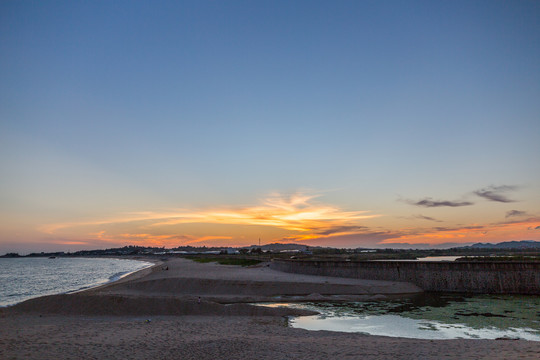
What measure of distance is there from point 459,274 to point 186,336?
32857 millimetres

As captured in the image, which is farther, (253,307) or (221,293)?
(221,293)

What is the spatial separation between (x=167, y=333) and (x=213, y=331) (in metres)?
2.61

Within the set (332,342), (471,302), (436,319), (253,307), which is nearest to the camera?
(332,342)

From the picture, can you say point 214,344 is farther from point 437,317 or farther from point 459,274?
point 459,274

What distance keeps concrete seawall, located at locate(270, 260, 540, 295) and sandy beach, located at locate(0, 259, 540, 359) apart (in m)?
8.57

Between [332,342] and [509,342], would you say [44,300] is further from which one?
[509,342]

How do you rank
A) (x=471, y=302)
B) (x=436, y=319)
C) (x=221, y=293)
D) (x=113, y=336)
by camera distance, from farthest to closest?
(x=221, y=293), (x=471, y=302), (x=436, y=319), (x=113, y=336)

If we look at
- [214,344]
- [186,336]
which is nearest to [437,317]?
[214,344]

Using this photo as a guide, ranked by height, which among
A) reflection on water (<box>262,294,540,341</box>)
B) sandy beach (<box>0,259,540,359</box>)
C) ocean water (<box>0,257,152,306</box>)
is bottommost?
ocean water (<box>0,257,152,306</box>)

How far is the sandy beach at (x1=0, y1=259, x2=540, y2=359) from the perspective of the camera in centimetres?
1505

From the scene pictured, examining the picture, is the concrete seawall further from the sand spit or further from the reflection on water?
the sand spit

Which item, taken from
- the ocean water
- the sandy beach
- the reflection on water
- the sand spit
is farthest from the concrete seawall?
the ocean water

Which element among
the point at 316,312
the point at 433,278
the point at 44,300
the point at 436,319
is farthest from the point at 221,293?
the point at 433,278

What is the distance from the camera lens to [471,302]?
32.4m
